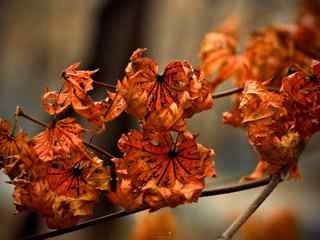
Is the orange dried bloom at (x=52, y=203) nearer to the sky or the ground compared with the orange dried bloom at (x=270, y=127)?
nearer to the ground

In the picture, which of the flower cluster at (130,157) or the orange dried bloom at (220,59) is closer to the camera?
the flower cluster at (130,157)

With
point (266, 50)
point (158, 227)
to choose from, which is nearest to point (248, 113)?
point (266, 50)

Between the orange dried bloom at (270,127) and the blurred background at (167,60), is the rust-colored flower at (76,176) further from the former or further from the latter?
the blurred background at (167,60)

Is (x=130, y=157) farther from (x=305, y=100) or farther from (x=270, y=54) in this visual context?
(x=270, y=54)

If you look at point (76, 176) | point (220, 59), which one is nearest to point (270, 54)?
point (220, 59)

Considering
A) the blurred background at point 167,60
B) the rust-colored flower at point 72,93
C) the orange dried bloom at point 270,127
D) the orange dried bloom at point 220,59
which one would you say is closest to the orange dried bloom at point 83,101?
the rust-colored flower at point 72,93

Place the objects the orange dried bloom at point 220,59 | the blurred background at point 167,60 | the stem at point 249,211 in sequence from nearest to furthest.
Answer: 1. the stem at point 249,211
2. the orange dried bloom at point 220,59
3. the blurred background at point 167,60

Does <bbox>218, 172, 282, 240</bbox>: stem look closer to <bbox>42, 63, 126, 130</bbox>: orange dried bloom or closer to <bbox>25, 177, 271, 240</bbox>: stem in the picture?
<bbox>25, 177, 271, 240</bbox>: stem
